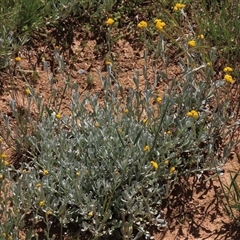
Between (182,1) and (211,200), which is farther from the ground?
(182,1)

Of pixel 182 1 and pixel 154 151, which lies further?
pixel 182 1

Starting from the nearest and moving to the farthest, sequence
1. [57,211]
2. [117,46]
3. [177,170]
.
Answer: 1. [57,211]
2. [177,170]
3. [117,46]

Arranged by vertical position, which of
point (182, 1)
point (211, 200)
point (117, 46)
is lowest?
point (211, 200)

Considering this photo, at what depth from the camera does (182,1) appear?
4.38 m

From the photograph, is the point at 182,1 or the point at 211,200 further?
the point at 182,1

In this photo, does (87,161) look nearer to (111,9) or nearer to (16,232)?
(16,232)

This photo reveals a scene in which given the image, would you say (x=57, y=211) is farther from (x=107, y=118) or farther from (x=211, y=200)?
(x=211, y=200)

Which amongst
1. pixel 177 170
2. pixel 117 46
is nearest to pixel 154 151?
pixel 177 170

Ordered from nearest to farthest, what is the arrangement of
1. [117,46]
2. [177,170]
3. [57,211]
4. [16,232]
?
[16,232] < [57,211] < [177,170] < [117,46]

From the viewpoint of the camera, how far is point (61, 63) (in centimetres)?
373

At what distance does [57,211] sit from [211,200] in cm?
91

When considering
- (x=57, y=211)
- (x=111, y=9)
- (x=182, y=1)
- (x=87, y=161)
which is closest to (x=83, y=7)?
(x=111, y=9)

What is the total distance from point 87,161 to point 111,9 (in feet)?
4.68

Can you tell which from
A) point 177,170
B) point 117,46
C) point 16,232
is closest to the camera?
point 16,232
